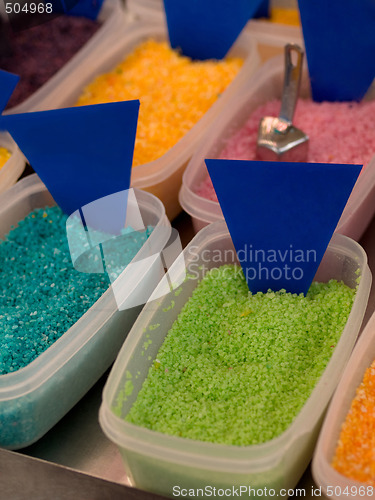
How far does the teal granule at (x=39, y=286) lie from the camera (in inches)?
41.3

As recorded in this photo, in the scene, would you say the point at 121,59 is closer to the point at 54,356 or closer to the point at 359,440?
the point at 54,356

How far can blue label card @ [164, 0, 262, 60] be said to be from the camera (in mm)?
1569

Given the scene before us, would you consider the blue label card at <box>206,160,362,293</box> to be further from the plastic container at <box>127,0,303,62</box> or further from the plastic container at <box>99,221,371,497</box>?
the plastic container at <box>127,0,303,62</box>

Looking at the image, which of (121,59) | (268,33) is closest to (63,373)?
(121,59)

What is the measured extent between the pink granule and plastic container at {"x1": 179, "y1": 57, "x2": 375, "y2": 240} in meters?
0.03

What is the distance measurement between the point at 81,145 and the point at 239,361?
0.52 meters

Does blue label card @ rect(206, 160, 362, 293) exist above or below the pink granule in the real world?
above

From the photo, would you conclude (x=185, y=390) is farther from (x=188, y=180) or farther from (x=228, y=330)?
(x=188, y=180)

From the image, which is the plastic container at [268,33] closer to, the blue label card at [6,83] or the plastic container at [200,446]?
the blue label card at [6,83]

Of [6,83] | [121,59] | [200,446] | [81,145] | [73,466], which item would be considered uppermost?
[6,83]

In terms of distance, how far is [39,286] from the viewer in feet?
3.85

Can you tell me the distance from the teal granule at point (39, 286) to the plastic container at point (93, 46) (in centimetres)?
44

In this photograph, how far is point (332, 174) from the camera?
36.2 inches

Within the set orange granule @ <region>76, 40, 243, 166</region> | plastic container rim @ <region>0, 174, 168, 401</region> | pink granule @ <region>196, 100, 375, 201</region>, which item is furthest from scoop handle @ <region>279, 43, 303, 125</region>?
plastic container rim @ <region>0, 174, 168, 401</region>
